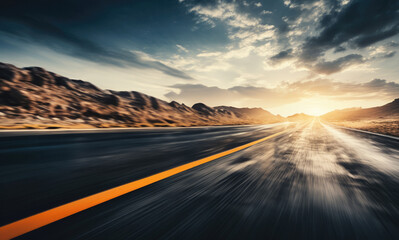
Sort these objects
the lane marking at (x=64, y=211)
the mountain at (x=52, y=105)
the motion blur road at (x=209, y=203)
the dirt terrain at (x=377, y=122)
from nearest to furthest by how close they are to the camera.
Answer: the lane marking at (x=64, y=211) < the motion blur road at (x=209, y=203) < the dirt terrain at (x=377, y=122) < the mountain at (x=52, y=105)

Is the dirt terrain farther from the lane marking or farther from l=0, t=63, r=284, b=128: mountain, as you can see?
l=0, t=63, r=284, b=128: mountain

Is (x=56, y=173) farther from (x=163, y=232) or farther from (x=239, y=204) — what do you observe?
(x=239, y=204)

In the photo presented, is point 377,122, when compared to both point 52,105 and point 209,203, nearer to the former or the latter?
point 209,203

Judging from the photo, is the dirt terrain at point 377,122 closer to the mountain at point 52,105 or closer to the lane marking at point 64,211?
the lane marking at point 64,211

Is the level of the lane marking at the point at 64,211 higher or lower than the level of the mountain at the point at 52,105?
lower

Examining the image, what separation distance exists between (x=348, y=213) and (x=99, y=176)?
2717mm

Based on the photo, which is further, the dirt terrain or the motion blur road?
the dirt terrain

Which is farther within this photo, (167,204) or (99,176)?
(99,176)

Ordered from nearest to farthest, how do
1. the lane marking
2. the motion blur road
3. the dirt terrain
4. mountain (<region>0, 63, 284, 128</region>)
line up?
the lane marking
the motion blur road
the dirt terrain
mountain (<region>0, 63, 284, 128</region>)

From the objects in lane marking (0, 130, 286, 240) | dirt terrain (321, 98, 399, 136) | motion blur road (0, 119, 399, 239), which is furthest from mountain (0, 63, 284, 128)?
dirt terrain (321, 98, 399, 136)

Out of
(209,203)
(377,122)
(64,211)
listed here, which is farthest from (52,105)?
(377,122)

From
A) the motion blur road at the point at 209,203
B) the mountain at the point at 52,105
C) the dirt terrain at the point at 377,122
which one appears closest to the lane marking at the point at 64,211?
the motion blur road at the point at 209,203

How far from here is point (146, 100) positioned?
86.5m

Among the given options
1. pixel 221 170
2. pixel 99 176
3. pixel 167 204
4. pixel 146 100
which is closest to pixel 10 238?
pixel 167 204
